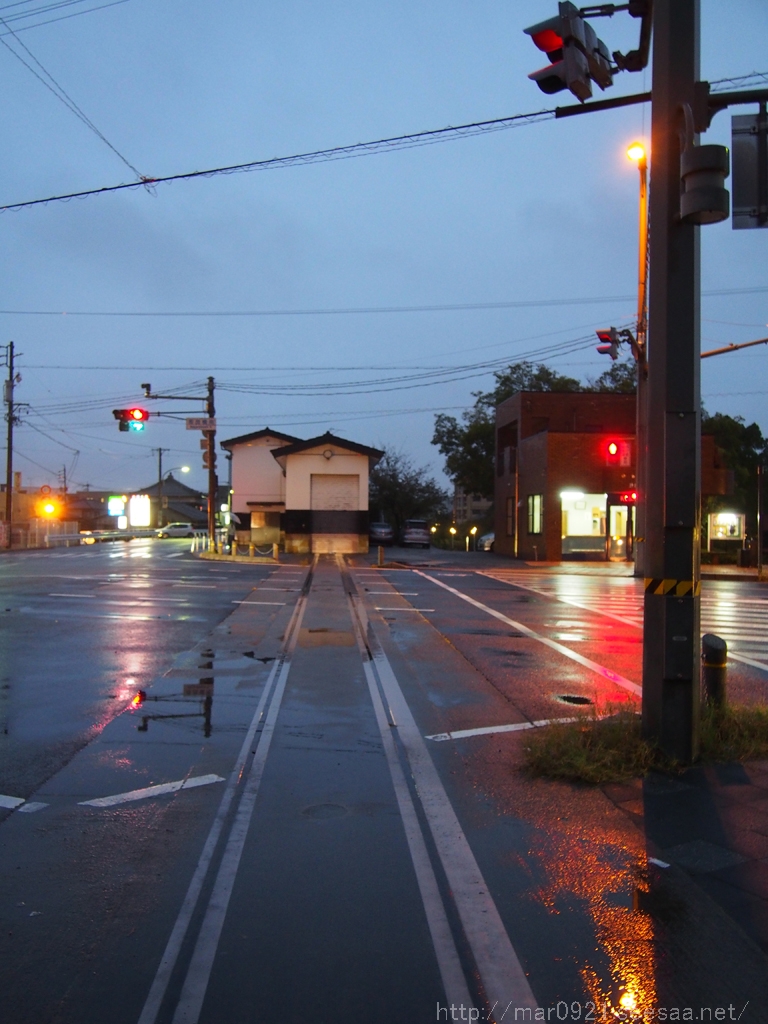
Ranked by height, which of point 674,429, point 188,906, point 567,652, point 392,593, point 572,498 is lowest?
point 188,906

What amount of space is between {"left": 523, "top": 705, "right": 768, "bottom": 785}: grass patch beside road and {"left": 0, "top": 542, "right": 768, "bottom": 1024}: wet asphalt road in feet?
0.81

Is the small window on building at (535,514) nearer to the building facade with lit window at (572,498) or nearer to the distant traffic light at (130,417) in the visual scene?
the building facade with lit window at (572,498)

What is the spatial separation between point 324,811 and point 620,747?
8.69ft

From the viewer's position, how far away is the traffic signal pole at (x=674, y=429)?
7.07 metres

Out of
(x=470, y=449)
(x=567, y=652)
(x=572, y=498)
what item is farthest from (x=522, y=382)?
(x=567, y=652)

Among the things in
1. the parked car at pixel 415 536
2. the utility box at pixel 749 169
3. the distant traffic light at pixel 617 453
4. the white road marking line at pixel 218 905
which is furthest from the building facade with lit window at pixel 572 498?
the white road marking line at pixel 218 905

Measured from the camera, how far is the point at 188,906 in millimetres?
4598

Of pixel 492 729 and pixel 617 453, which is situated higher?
pixel 617 453

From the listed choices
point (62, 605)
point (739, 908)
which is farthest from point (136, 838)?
point (62, 605)

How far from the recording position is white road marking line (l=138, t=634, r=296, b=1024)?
3707 millimetres

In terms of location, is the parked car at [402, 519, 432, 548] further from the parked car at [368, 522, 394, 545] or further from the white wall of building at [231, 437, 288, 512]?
the white wall of building at [231, 437, 288, 512]

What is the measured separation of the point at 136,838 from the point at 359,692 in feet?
15.4

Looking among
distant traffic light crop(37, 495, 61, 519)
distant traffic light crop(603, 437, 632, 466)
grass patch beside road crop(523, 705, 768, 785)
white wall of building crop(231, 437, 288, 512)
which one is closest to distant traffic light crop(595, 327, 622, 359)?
distant traffic light crop(603, 437, 632, 466)

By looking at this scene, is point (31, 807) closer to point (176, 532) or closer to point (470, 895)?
point (470, 895)
